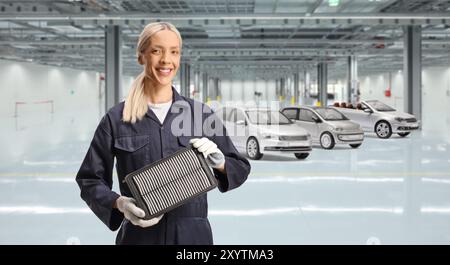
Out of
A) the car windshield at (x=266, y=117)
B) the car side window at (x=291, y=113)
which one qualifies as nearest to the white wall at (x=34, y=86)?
the car side window at (x=291, y=113)

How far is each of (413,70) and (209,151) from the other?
857 inches

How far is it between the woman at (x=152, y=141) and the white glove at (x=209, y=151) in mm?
76

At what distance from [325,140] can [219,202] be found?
26.4ft

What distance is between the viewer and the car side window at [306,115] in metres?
14.7

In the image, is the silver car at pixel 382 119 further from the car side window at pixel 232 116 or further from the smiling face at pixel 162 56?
the smiling face at pixel 162 56

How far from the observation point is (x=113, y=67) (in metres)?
19.6

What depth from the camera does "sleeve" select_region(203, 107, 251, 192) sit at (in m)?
2.08

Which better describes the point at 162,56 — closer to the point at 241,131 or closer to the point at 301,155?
the point at 241,131

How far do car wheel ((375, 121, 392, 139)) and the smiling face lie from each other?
16766mm

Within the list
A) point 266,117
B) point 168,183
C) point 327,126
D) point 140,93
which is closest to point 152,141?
point 140,93

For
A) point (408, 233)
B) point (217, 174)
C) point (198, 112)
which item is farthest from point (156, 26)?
point (408, 233)
